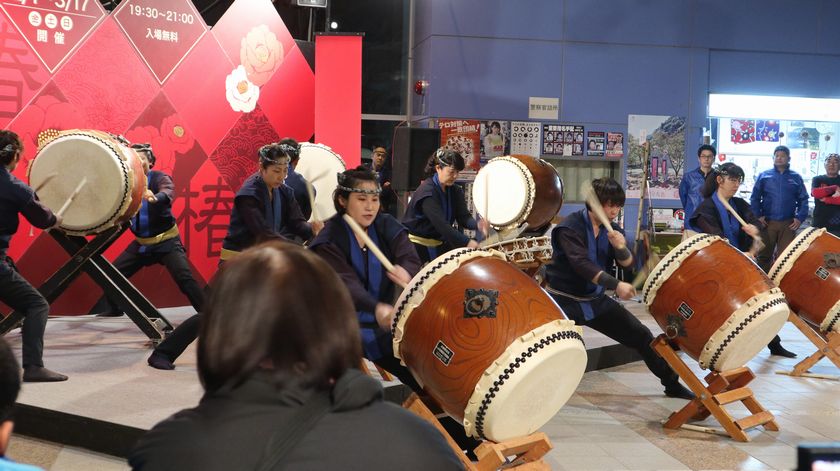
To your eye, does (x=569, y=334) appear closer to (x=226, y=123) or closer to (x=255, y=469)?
(x=255, y=469)

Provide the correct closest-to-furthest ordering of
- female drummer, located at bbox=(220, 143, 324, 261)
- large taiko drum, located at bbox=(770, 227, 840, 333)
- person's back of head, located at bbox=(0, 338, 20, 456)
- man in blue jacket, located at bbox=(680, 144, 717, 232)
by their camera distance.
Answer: person's back of head, located at bbox=(0, 338, 20, 456)
female drummer, located at bbox=(220, 143, 324, 261)
large taiko drum, located at bbox=(770, 227, 840, 333)
man in blue jacket, located at bbox=(680, 144, 717, 232)

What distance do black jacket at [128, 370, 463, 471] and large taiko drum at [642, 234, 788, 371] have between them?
A: 2693mm

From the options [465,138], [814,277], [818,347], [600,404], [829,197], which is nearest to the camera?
[600,404]

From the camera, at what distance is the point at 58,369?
3.98 m

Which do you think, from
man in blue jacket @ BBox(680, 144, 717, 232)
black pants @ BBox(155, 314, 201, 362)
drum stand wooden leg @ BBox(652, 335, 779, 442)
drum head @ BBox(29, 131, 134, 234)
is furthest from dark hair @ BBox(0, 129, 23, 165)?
man in blue jacket @ BBox(680, 144, 717, 232)

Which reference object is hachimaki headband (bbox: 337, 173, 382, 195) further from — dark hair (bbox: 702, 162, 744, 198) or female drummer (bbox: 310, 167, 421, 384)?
dark hair (bbox: 702, 162, 744, 198)

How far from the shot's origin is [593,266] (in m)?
3.74

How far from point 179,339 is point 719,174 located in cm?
309

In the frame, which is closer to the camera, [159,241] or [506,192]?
[159,241]

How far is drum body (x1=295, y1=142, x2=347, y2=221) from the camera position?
561 cm

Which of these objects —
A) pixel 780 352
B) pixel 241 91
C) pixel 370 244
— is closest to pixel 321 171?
pixel 241 91

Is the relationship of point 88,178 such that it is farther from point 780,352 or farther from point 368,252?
point 780,352

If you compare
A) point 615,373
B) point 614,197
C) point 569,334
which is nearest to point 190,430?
point 569,334

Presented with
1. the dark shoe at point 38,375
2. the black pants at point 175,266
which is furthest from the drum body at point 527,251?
the dark shoe at point 38,375
